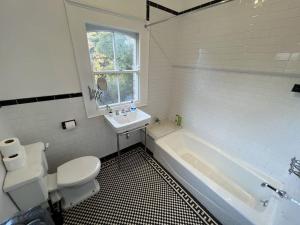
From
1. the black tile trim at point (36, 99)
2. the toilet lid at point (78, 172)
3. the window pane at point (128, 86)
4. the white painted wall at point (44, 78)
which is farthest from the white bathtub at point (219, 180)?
the black tile trim at point (36, 99)

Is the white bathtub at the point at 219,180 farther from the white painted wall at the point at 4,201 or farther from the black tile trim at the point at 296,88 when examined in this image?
the white painted wall at the point at 4,201

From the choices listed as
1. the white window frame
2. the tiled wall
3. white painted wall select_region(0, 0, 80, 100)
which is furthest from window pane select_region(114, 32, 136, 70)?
the tiled wall

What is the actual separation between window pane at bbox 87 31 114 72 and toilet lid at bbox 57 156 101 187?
110 centimetres

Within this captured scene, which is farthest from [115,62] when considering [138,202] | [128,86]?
[138,202]

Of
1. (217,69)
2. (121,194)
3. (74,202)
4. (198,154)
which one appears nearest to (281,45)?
(217,69)

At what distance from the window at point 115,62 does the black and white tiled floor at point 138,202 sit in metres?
1.05

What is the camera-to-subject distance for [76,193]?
4.95 ft

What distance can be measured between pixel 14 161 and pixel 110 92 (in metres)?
1.18

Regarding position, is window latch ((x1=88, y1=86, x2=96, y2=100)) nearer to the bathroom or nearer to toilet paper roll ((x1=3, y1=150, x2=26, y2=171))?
the bathroom

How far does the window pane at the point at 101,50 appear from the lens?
1580 millimetres

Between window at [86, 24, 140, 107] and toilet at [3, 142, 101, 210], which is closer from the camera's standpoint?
toilet at [3, 142, 101, 210]

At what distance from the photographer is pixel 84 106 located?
1.64 meters

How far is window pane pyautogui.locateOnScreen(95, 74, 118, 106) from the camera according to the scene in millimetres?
1812

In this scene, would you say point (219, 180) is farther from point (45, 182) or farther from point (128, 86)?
point (45, 182)
